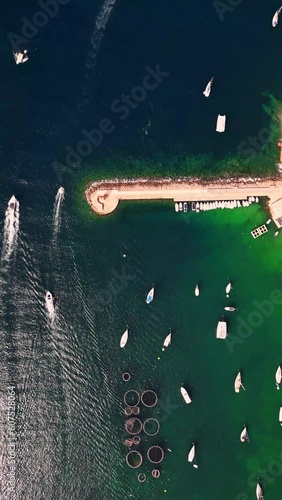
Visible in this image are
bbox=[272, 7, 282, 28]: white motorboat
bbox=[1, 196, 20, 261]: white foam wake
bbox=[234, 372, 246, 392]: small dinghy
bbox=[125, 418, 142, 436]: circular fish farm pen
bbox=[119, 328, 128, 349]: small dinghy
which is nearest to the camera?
bbox=[272, 7, 282, 28]: white motorboat

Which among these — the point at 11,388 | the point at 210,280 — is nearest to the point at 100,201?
the point at 210,280

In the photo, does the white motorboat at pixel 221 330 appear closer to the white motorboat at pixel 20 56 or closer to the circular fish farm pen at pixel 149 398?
the circular fish farm pen at pixel 149 398

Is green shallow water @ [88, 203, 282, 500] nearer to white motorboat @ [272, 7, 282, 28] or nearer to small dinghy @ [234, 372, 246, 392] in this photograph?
small dinghy @ [234, 372, 246, 392]

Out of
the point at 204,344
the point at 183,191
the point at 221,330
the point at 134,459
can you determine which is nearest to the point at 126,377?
the point at 134,459

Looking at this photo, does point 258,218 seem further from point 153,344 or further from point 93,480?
point 93,480

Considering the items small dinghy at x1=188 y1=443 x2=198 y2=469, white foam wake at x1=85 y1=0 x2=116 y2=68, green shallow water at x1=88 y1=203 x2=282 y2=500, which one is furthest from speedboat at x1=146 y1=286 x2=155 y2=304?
white foam wake at x1=85 y1=0 x2=116 y2=68
